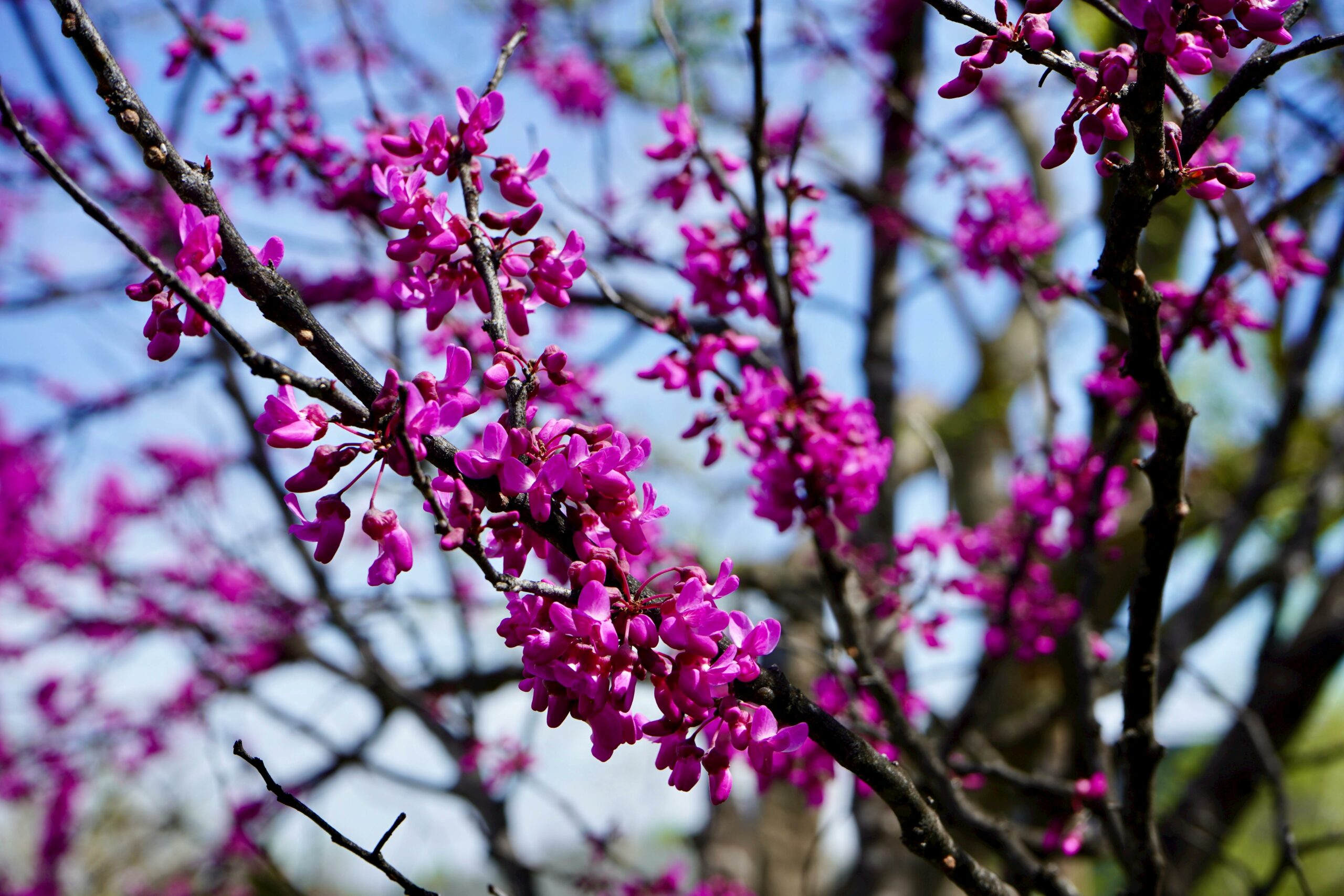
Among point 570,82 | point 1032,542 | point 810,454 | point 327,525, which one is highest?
point 570,82

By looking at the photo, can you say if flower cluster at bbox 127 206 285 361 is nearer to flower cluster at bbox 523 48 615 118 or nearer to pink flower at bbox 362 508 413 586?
pink flower at bbox 362 508 413 586

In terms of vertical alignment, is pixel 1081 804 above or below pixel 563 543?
above

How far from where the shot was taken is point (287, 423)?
114 cm

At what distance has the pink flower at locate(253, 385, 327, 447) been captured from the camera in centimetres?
112

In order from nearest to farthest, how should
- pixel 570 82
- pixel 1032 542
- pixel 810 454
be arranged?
1. pixel 810 454
2. pixel 1032 542
3. pixel 570 82

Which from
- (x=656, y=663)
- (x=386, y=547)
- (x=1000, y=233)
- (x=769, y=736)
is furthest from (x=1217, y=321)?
(x=386, y=547)

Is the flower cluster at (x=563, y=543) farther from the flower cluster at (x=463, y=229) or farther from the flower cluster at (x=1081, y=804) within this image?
the flower cluster at (x=1081, y=804)

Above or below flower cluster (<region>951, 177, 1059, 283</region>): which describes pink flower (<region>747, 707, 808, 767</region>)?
below

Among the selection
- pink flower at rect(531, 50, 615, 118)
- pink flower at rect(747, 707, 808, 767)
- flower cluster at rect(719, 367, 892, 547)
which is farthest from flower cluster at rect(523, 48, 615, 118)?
pink flower at rect(747, 707, 808, 767)

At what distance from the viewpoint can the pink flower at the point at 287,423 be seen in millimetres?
1119

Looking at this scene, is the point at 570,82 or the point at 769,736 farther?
the point at 570,82

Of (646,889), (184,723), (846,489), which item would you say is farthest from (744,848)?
(846,489)

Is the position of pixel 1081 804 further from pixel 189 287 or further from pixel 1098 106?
pixel 189 287

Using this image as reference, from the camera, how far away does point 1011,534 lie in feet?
10.3
